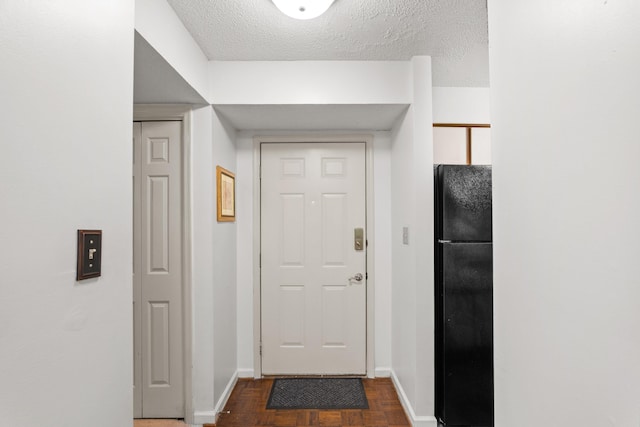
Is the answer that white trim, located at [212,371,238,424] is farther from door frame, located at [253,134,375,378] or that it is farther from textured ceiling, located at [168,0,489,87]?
textured ceiling, located at [168,0,489,87]

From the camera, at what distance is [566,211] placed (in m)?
0.87

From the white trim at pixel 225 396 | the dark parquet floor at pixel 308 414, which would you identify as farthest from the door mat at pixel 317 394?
the white trim at pixel 225 396

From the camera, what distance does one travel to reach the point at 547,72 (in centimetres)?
93

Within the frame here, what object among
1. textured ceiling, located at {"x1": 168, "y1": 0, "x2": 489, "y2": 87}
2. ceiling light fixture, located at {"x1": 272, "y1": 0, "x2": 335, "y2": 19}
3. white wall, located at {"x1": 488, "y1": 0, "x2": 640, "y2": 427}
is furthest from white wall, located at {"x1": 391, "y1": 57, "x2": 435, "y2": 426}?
white wall, located at {"x1": 488, "y1": 0, "x2": 640, "y2": 427}

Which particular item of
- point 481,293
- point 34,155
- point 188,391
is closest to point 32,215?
point 34,155

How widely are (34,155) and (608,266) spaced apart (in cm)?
125

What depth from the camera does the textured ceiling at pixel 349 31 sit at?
2.05 meters

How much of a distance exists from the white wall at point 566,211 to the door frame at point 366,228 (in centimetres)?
225

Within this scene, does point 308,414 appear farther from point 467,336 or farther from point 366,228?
point 366,228

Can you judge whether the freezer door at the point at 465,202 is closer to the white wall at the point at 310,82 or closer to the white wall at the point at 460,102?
the white wall at the point at 310,82

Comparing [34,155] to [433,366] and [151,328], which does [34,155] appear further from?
[433,366]

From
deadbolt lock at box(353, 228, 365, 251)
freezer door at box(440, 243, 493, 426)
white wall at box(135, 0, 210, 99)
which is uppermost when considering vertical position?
white wall at box(135, 0, 210, 99)

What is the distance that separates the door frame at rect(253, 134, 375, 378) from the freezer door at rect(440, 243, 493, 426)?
0.95m

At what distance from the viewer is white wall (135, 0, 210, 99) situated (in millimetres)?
1769
